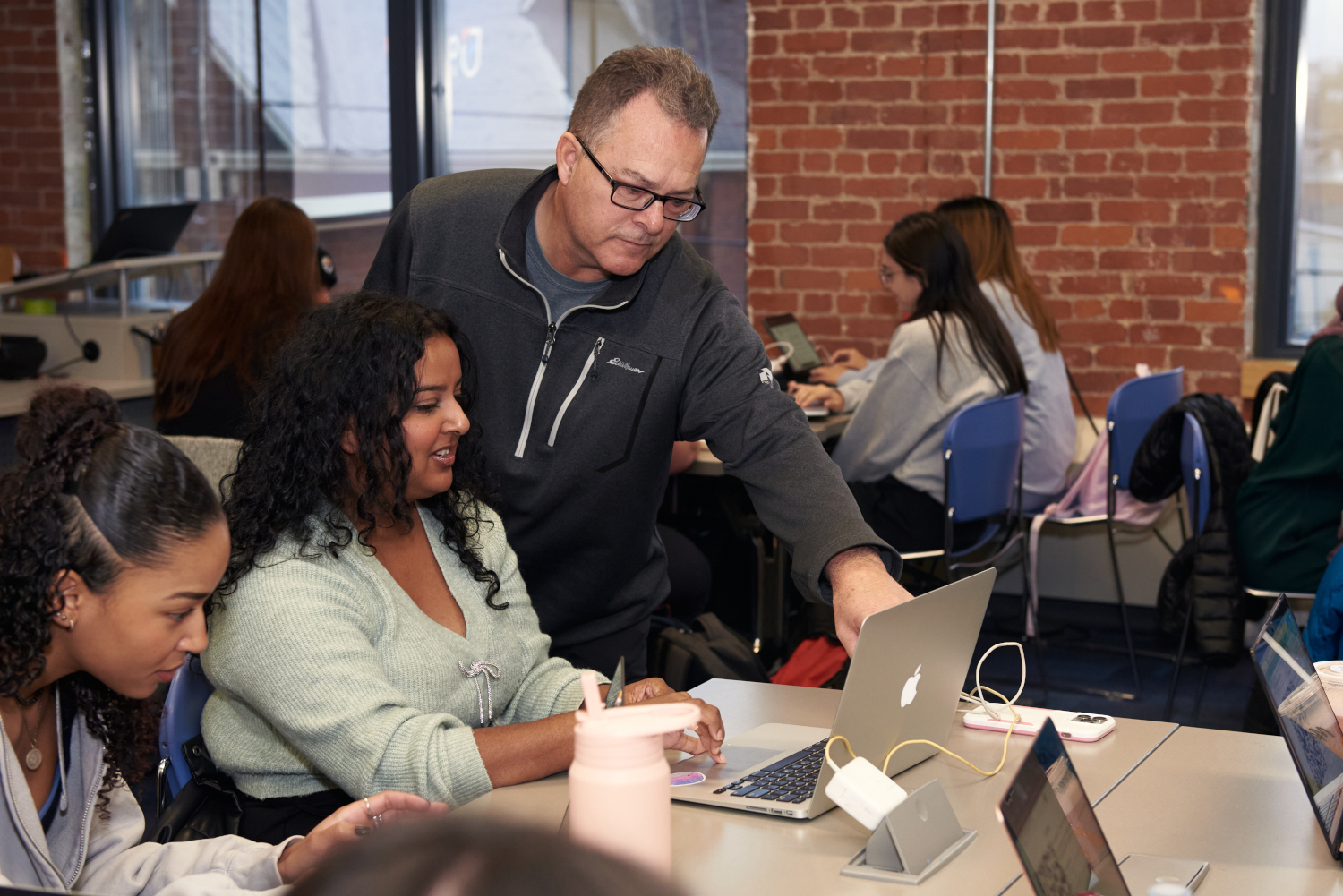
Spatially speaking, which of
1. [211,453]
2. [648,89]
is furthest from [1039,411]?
[648,89]

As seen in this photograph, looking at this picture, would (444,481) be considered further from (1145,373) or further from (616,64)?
(1145,373)

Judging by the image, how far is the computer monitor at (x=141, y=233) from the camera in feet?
14.1

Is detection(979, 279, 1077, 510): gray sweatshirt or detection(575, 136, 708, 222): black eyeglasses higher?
detection(575, 136, 708, 222): black eyeglasses

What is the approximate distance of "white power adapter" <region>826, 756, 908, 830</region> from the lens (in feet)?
Answer: 3.75

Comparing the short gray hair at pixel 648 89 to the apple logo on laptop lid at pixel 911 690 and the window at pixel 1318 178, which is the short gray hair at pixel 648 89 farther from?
the window at pixel 1318 178

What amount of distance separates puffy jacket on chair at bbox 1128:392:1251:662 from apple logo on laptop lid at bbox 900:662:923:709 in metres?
1.96

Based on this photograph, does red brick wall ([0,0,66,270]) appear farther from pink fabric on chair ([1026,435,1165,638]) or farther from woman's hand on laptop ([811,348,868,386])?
pink fabric on chair ([1026,435,1165,638])

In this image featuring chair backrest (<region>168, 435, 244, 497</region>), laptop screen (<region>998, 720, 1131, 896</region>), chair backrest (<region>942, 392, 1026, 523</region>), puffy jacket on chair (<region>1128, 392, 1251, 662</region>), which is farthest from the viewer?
chair backrest (<region>942, 392, 1026, 523</region>)

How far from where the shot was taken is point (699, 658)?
2.19 m

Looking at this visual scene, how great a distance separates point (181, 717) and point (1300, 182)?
3.80 metres

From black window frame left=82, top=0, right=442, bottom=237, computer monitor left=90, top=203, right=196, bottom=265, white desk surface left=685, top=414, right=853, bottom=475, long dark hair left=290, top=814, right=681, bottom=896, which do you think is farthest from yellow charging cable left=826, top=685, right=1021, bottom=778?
black window frame left=82, top=0, right=442, bottom=237

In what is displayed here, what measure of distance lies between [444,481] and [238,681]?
337 mm

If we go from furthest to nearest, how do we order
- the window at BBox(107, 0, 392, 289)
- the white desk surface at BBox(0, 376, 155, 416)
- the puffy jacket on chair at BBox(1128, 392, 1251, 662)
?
the window at BBox(107, 0, 392, 289), the white desk surface at BBox(0, 376, 155, 416), the puffy jacket on chair at BBox(1128, 392, 1251, 662)

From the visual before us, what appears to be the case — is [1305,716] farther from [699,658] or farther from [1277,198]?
[1277,198]
